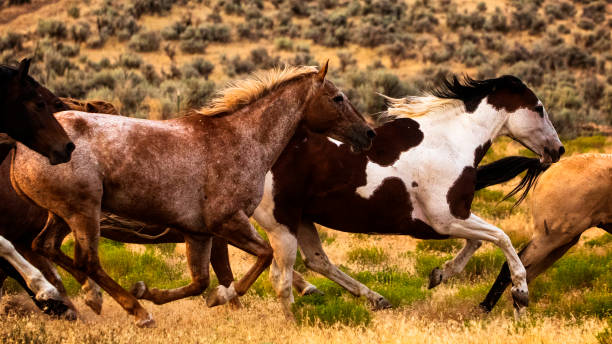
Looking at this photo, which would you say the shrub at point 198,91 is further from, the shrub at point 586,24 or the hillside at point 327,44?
the shrub at point 586,24

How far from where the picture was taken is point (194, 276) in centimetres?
654

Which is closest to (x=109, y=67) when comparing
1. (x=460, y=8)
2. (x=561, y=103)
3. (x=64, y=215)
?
(x=561, y=103)

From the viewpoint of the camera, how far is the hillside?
29.4 meters

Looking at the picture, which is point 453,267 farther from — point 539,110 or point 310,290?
point 539,110

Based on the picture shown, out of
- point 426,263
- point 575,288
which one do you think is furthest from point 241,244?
point 426,263

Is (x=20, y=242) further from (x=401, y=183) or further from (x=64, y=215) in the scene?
(x=401, y=183)

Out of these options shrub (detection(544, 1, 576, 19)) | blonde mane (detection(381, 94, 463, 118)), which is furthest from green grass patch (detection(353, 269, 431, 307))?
Answer: shrub (detection(544, 1, 576, 19))

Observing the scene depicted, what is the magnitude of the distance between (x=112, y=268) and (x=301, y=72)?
402 centimetres

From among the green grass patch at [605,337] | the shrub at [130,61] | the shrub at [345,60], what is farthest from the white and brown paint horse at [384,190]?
the shrub at [345,60]

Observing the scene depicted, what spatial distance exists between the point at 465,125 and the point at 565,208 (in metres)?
1.23

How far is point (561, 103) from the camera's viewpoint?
29156 millimetres

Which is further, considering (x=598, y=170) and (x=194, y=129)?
(x=598, y=170)

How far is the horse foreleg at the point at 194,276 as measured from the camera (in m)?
6.43

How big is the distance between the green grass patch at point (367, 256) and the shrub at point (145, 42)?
27.6 metres
